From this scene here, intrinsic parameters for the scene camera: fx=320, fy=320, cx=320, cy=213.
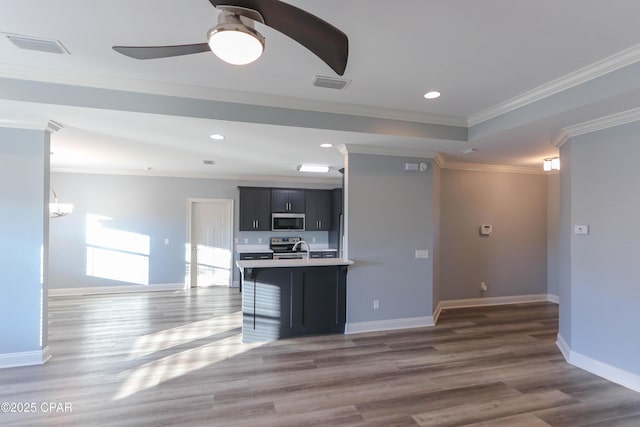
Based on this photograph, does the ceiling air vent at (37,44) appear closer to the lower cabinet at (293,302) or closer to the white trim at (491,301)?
the lower cabinet at (293,302)

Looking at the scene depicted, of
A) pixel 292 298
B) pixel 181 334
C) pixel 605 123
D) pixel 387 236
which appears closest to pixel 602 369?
pixel 605 123

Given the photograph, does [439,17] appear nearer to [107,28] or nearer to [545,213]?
[107,28]

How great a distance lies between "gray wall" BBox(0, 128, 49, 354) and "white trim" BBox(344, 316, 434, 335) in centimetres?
346

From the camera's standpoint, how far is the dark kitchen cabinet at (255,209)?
7.15 metres

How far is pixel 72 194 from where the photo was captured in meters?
6.46

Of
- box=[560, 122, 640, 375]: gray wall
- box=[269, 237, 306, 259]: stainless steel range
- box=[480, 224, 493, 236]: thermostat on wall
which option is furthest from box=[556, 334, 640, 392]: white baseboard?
box=[269, 237, 306, 259]: stainless steel range

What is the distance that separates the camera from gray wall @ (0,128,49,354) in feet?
10.4

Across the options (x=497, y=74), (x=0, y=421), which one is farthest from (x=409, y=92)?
(x=0, y=421)

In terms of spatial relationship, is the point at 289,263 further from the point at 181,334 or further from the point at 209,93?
the point at 209,93

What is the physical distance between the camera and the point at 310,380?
3.00m

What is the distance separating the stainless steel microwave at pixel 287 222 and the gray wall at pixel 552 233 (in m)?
4.97

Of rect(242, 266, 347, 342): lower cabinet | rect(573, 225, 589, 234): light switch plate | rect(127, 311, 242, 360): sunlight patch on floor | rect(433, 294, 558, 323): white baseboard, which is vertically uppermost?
rect(573, 225, 589, 234): light switch plate

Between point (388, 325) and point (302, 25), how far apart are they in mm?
3960

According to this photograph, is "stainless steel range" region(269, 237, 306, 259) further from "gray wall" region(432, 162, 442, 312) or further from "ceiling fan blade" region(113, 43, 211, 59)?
"ceiling fan blade" region(113, 43, 211, 59)
